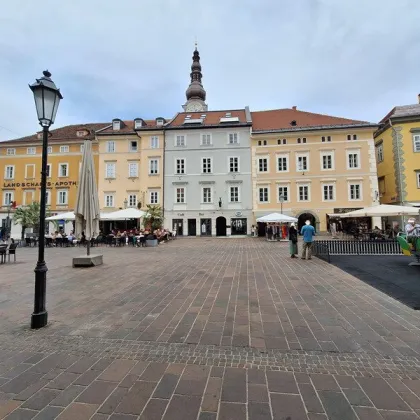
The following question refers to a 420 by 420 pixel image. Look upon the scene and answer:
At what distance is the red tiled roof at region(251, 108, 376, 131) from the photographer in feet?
103

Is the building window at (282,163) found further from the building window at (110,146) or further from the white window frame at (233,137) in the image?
the building window at (110,146)

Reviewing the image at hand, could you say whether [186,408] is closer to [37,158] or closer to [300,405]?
[300,405]

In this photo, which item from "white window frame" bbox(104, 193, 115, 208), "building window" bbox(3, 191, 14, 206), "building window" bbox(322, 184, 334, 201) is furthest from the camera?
"building window" bbox(3, 191, 14, 206)

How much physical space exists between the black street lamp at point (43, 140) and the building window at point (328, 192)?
30.3 metres

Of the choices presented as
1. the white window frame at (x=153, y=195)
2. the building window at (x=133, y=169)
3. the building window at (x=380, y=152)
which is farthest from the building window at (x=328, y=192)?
the building window at (x=133, y=169)

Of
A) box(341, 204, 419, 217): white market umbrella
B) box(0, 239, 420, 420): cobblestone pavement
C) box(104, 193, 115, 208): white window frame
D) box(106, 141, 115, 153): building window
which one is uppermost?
box(106, 141, 115, 153): building window

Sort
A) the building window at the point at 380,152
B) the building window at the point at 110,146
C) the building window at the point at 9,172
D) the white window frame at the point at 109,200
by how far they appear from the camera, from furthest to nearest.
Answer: the building window at the point at 9,172 < the building window at the point at 110,146 < the white window frame at the point at 109,200 < the building window at the point at 380,152

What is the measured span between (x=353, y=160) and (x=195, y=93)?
1253 inches

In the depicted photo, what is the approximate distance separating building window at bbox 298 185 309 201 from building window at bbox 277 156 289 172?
9.14 feet

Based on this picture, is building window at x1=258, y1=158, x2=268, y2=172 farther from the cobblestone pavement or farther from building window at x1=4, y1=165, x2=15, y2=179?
building window at x1=4, y1=165, x2=15, y2=179

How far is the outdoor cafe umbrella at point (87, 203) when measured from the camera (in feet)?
31.0

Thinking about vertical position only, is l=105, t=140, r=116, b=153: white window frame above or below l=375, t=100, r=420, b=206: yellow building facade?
above

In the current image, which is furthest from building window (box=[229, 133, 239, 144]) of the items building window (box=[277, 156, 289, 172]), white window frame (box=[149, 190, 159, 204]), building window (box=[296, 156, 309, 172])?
white window frame (box=[149, 190, 159, 204])

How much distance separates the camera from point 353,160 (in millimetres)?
30125
